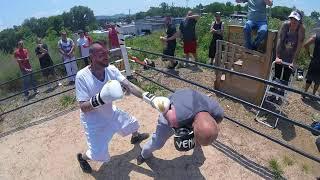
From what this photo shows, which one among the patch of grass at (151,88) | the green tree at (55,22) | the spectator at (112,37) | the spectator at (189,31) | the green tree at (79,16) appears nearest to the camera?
the patch of grass at (151,88)

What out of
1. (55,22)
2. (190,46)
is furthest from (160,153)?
(55,22)

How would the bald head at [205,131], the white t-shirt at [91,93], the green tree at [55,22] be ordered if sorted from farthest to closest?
the green tree at [55,22], the white t-shirt at [91,93], the bald head at [205,131]

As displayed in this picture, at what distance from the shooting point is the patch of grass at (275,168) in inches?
194

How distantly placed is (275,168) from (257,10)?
3.53 m

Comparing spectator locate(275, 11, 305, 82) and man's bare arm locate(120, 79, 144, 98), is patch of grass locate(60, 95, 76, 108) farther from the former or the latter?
spectator locate(275, 11, 305, 82)

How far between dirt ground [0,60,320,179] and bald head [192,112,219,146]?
5.44 ft

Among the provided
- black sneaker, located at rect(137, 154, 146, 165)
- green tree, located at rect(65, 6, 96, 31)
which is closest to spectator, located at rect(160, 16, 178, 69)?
black sneaker, located at rect(137, 154, 146, 165)

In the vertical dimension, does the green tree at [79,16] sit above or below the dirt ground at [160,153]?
below

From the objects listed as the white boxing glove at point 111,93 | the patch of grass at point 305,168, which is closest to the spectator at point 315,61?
the patch of grass at point 305,168

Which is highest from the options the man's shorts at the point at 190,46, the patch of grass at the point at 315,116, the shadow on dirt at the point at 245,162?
the man's shorts at the point at 190,46

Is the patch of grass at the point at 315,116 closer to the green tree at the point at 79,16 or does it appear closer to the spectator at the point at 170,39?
the spectator at the point at 170,39

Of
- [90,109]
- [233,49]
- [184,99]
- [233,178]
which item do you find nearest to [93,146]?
[90,109]

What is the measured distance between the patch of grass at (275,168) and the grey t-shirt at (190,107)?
1.46 meters

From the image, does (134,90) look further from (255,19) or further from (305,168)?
(255,19)
